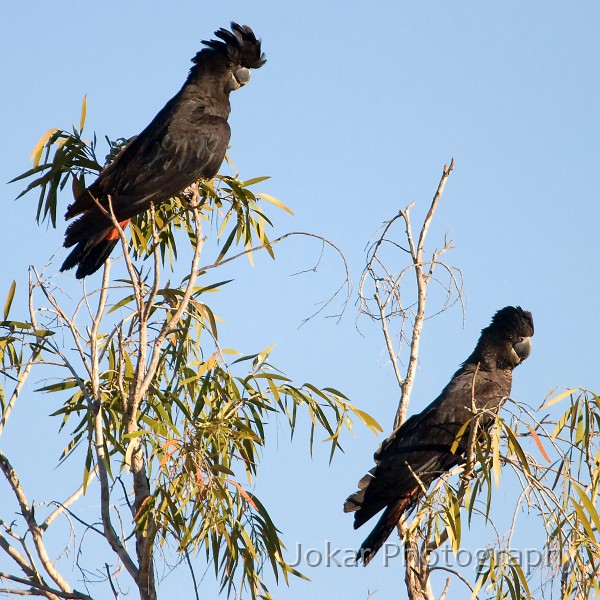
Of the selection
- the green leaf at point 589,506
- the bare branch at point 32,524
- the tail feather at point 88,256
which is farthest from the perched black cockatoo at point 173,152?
the green leaf at point 589,506

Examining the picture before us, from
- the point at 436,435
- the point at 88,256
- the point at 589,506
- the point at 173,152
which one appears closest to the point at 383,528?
the point at 436,435

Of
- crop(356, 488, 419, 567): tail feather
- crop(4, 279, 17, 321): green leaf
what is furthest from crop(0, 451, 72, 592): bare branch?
crop(356, 488, 419, 567): tail feather

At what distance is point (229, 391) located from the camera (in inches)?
132

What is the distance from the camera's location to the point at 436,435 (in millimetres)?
4027

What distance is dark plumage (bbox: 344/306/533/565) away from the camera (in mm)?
3840

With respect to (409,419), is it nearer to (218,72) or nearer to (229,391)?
(229,391)

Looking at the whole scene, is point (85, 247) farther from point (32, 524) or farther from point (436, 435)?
point (436, 435)

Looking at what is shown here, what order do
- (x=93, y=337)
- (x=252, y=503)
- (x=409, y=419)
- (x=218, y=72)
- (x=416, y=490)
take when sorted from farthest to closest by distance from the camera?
1. (x=218, y=72)
2. (x=409, y=419)
3. (x=416, y=490)
4. (x=93, y=337)
5. (x=252, y=503)

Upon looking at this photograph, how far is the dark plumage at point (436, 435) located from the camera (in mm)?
3840

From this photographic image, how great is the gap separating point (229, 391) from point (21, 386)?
0.79m

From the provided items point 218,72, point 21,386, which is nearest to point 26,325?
point 21,386

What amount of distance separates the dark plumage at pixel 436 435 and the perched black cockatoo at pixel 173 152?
4.57ft

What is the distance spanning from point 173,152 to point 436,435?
5.53ft

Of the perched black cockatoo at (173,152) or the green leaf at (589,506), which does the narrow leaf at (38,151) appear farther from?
the green leaf at (589,506)
